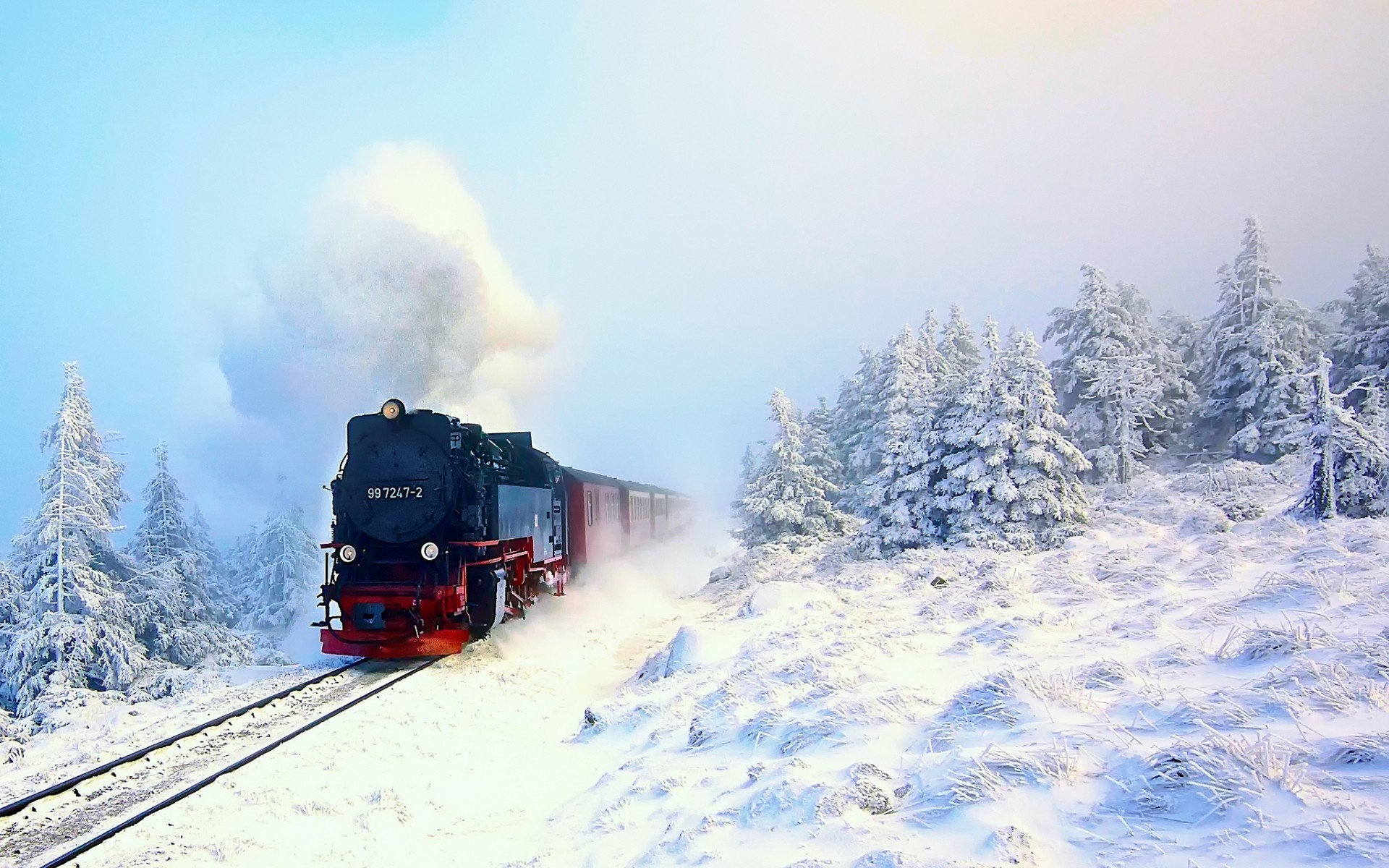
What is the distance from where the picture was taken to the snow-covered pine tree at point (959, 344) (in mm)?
33969

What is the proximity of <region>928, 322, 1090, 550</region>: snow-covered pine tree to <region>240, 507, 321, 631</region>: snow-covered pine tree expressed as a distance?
28030 mm

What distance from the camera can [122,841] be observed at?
5738mm

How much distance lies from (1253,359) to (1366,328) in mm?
5714

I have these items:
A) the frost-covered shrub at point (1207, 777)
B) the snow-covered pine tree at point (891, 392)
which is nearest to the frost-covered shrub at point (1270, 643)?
the frost-covered shrub at point (1207, 777)

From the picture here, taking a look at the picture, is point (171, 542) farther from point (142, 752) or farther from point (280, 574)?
point (142, 752)

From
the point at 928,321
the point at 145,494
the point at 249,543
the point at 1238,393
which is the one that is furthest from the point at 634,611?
the point at 249,543

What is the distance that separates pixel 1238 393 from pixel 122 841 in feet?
109

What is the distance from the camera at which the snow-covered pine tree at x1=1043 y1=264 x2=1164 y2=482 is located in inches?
989

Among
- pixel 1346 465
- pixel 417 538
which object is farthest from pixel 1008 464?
pixel 417 538

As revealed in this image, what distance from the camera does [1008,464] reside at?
17.8 m

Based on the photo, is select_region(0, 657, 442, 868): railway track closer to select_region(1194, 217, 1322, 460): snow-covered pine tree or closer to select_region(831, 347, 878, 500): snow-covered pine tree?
select_region(831, 347, 878, 500): snow-covered pine tree

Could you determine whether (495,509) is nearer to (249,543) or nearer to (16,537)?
(16,537)

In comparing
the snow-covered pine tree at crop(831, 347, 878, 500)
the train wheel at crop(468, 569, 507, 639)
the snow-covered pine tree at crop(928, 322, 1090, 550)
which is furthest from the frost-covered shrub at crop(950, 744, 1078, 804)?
the snow-covered pine tree at crop(831, 347, 878, 500)

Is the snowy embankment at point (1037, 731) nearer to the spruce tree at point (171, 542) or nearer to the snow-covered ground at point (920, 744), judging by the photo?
the snow-covered ground at point (920, 744)
